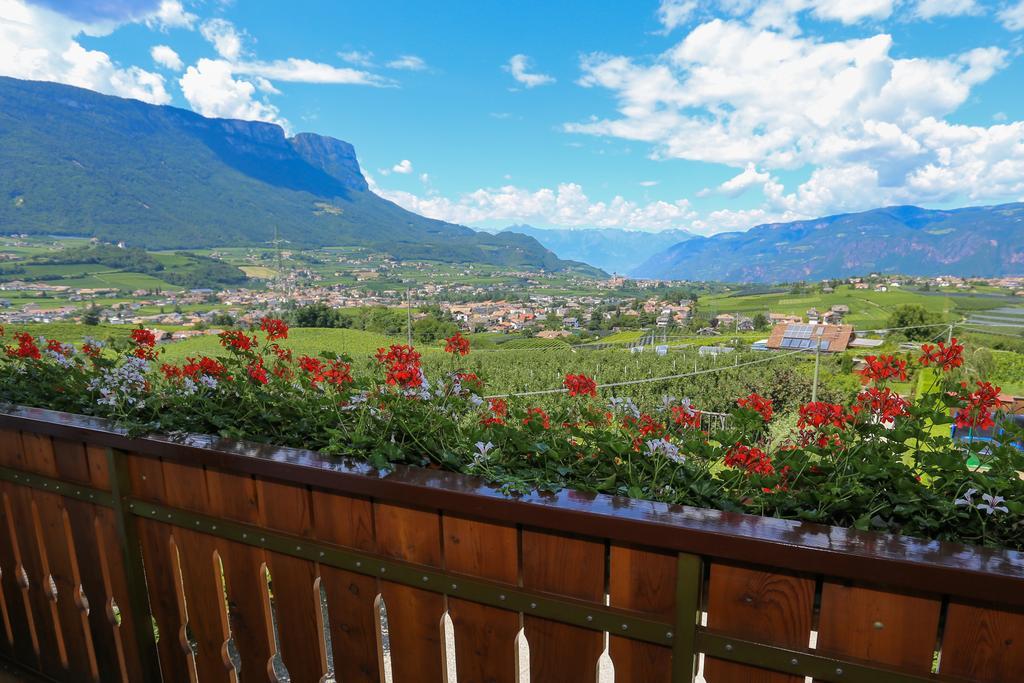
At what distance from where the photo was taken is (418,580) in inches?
44.2

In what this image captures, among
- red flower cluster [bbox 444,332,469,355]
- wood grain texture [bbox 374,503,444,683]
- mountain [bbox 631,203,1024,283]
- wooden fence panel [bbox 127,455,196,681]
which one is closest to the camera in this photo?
wood grain texture [bbox 374,503,444,683]

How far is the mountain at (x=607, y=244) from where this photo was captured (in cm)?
4888

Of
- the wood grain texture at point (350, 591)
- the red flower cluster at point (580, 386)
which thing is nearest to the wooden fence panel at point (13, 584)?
the wood grain texture at point (350, 591)

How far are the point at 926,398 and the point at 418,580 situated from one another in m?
1.12

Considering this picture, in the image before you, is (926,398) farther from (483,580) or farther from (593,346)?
(593,346)

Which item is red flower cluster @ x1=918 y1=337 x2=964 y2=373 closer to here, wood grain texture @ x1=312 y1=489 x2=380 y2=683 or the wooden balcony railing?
the wooden balcony railing

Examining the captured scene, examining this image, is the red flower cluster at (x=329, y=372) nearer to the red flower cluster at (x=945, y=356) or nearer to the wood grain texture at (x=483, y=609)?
the wood grain texture at (x=483, y=609)

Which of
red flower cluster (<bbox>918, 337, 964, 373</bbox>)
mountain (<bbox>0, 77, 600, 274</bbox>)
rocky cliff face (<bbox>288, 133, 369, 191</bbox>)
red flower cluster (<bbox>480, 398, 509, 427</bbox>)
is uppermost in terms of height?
rocky cliff face (<bbox>288, 133, 369, 191</bbox>)

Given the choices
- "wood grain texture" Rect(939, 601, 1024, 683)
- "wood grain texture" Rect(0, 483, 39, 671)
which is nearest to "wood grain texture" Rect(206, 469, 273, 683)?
"wood grain texture" Rect(0, 483, 39, 671)

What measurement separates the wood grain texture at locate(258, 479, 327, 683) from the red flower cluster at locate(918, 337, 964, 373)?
1584mm

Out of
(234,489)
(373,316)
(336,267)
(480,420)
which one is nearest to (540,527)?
(480,420)

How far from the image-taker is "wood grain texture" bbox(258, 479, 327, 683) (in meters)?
1.25

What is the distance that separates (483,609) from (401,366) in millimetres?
683

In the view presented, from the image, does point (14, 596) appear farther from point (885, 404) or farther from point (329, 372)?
point (885, 404)
